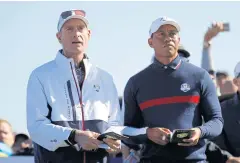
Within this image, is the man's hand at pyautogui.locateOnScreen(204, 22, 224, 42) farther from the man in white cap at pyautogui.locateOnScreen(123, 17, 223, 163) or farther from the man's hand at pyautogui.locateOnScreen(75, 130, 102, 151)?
the man's hand at pyautogui.locateOnScreen(75, 130, 102, 151)

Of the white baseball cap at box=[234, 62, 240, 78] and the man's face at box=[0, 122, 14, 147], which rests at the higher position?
the white baseball cap at box=[234, 62, 240, 78]

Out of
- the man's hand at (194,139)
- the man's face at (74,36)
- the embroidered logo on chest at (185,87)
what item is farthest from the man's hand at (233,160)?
the man's face at (74,36)

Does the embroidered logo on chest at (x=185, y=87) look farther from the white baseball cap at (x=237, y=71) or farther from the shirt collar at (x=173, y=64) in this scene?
the white baseball cap at (x=237, y=71)

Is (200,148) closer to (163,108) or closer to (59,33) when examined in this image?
(163,108)

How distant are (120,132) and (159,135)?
1.26 ft

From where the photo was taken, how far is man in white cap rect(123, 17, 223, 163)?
6.49m

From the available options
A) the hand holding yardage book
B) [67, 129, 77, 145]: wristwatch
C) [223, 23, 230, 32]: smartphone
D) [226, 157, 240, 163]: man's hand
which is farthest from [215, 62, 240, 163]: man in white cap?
[223, 23, 230, 32]: smartphone

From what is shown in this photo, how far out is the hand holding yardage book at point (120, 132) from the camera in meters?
6.21

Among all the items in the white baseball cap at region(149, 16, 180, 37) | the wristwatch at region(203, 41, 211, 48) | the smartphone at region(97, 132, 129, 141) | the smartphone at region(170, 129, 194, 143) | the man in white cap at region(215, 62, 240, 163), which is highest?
the white baseball cap at region(149, 16, 180, 37)

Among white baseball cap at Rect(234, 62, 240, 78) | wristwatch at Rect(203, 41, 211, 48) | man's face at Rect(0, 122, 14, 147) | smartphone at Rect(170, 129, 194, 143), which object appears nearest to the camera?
smartphone at Rect(170, 129, 194, 143)

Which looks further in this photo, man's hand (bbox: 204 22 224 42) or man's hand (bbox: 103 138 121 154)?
man's hand (bbox: 204 22 224 42)

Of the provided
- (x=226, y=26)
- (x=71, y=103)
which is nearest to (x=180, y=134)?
(x=71, y=103)

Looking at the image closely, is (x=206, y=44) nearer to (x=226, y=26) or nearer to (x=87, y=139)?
(x=226, y=26)

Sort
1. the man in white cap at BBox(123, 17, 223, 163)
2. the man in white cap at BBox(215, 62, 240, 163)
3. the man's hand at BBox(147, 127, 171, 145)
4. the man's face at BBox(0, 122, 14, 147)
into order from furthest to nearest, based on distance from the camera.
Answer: the man's face at BBox(0, 122, 14, 147) → the man in white cap at BBox(215, 62, 240, 163) → the man in white cap at BBox(123, 17, 223, 163) → the man's hand at BBox(147, 127, 171, 145)
